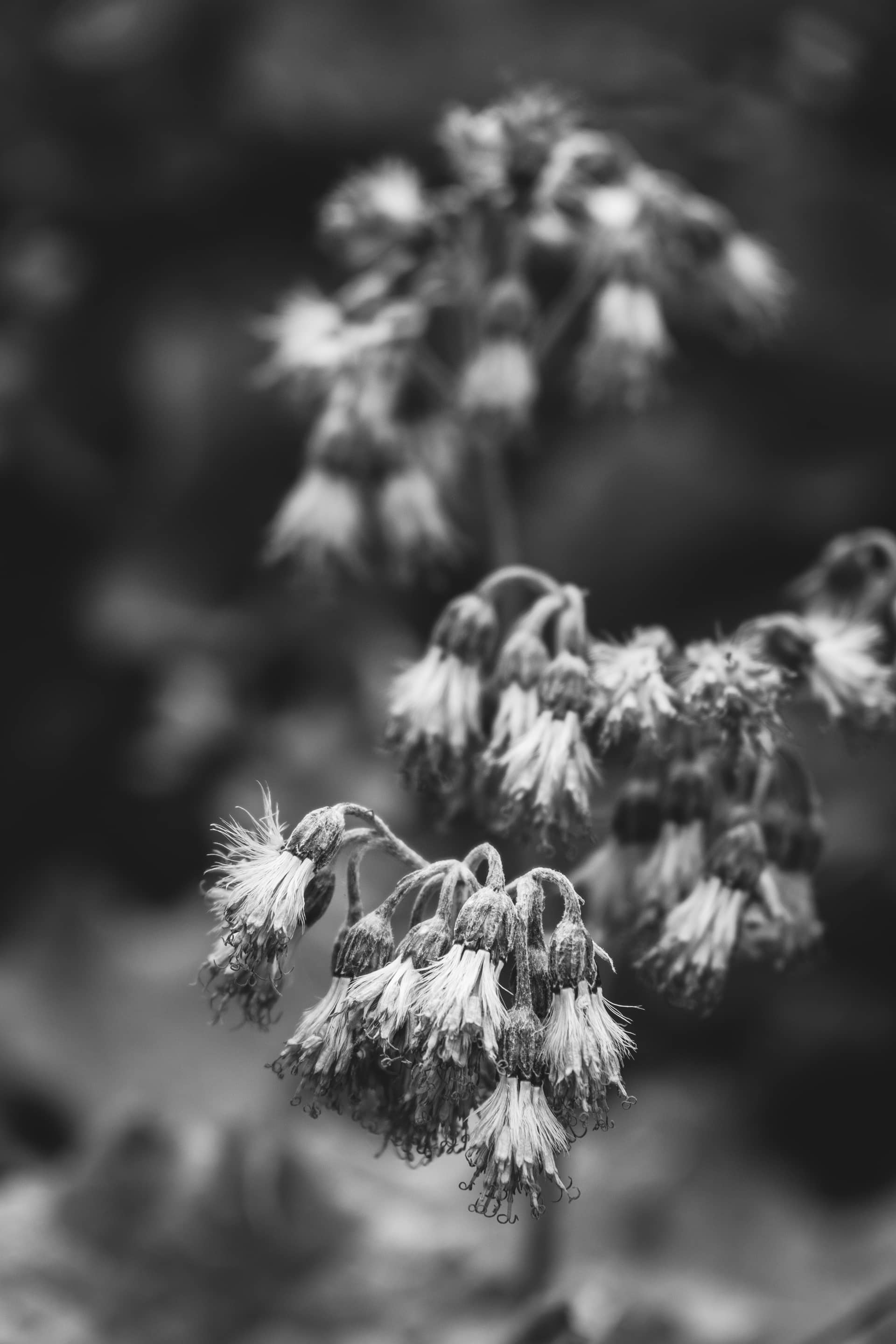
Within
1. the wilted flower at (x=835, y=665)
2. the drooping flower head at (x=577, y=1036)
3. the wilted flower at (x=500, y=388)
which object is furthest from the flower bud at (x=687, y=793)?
the wilted flower at (x=500, y=388)

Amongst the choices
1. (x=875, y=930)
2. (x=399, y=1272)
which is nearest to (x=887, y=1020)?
(x=875, y=930)

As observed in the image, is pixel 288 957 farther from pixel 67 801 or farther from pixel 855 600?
pixel 67 801

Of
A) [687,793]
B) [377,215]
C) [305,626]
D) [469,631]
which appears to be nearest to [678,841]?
[687,793]

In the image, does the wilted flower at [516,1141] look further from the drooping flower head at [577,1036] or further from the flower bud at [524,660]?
the flower bud at [524,660]

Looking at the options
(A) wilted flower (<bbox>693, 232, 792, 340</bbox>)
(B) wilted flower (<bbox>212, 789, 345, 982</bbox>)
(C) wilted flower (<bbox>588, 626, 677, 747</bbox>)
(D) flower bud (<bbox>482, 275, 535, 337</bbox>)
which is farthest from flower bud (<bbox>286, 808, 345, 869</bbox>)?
(A) wilted flower (<bbox>693, 232, 792, 340</bbox>)

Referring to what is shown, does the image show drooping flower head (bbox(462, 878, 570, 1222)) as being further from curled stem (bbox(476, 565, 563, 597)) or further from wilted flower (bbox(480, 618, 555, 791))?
curled stem (bbox(476, 565, 563, 597))
